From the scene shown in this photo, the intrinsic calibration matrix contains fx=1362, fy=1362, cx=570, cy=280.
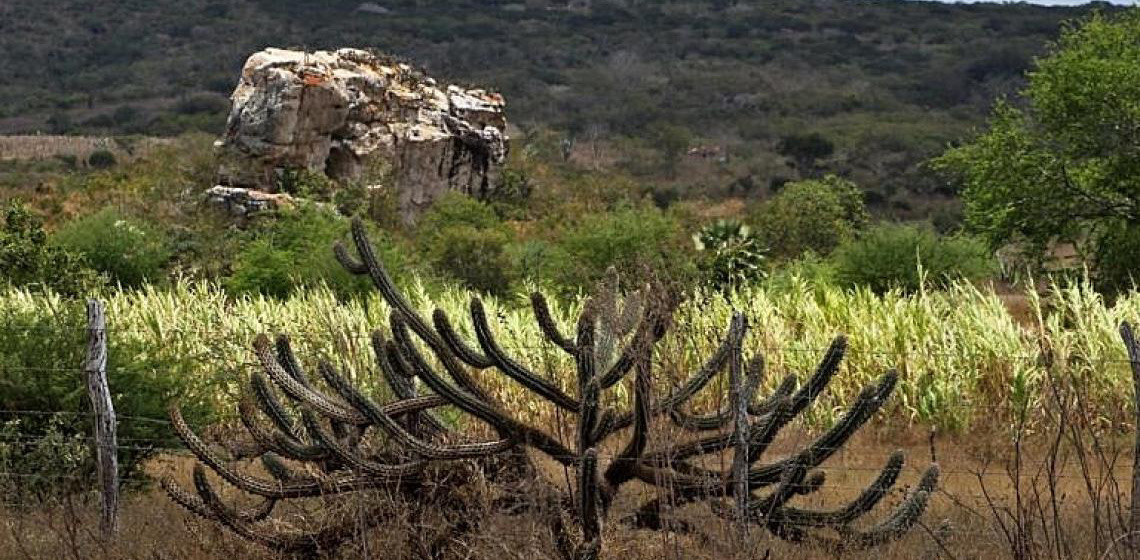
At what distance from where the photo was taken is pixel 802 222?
46031 millimetres

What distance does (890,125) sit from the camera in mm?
94062

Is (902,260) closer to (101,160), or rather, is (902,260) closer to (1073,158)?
(1073,158)

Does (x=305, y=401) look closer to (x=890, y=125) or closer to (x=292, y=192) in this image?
(x=292, y=192)

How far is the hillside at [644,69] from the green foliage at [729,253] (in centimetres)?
3779

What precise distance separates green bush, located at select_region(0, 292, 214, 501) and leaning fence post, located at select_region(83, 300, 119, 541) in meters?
1.32

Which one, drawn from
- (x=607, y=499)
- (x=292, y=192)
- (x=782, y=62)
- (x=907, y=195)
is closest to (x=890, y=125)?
(x=907, y=195)

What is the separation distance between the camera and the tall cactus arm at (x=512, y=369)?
22.1 feet

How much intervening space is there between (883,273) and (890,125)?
231 ft

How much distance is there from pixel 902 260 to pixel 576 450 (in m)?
20.9

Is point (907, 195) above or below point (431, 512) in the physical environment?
below

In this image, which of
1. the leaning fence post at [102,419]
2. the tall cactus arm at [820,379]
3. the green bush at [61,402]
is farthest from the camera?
the green bush at [61,402]

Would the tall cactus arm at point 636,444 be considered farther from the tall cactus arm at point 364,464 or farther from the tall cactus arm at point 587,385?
the tall cactus arm at point 364,464

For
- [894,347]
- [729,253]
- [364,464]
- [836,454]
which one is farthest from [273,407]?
[729,253]

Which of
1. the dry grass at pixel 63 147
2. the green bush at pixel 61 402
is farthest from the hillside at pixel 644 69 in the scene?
the green bush at pixel 61 402
